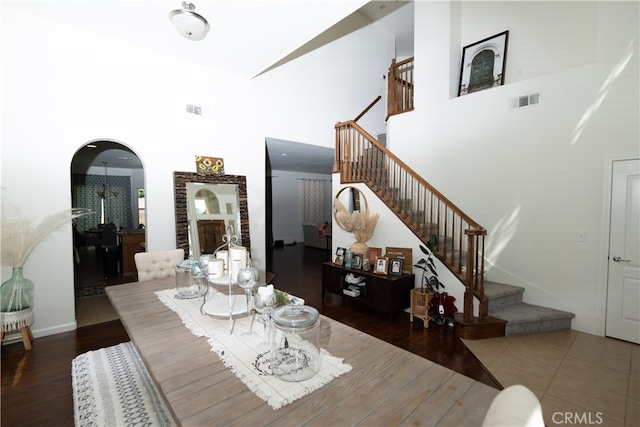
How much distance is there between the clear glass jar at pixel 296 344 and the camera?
3.48ft

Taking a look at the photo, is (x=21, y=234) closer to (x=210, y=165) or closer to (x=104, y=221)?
(x=210, y=165)

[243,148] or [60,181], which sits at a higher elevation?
[243,148]

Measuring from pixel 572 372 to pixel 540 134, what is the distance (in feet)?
9.22

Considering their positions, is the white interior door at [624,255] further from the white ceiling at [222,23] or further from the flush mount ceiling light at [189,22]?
the flush mount ceiling light at [189,22]

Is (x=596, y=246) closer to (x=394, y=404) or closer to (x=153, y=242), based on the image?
(x=394, y=404)

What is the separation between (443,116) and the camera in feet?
15.4

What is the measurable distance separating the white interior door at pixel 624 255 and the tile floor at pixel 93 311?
19.4 feet

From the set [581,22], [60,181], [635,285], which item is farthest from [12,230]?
[581,22]

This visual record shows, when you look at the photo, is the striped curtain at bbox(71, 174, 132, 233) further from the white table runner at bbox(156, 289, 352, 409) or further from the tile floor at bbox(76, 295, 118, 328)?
the white table runner at bbox(156, 289, 352, 409)

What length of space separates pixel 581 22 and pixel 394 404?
5.10 metres

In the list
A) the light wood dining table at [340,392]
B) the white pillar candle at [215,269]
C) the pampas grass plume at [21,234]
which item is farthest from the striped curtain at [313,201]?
the light wood dining table at [340,392]

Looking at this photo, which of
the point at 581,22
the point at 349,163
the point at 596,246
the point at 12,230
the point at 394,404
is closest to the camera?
the point at 394,404

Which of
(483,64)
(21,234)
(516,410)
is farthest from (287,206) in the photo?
(516,410)

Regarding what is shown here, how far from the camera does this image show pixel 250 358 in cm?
117
